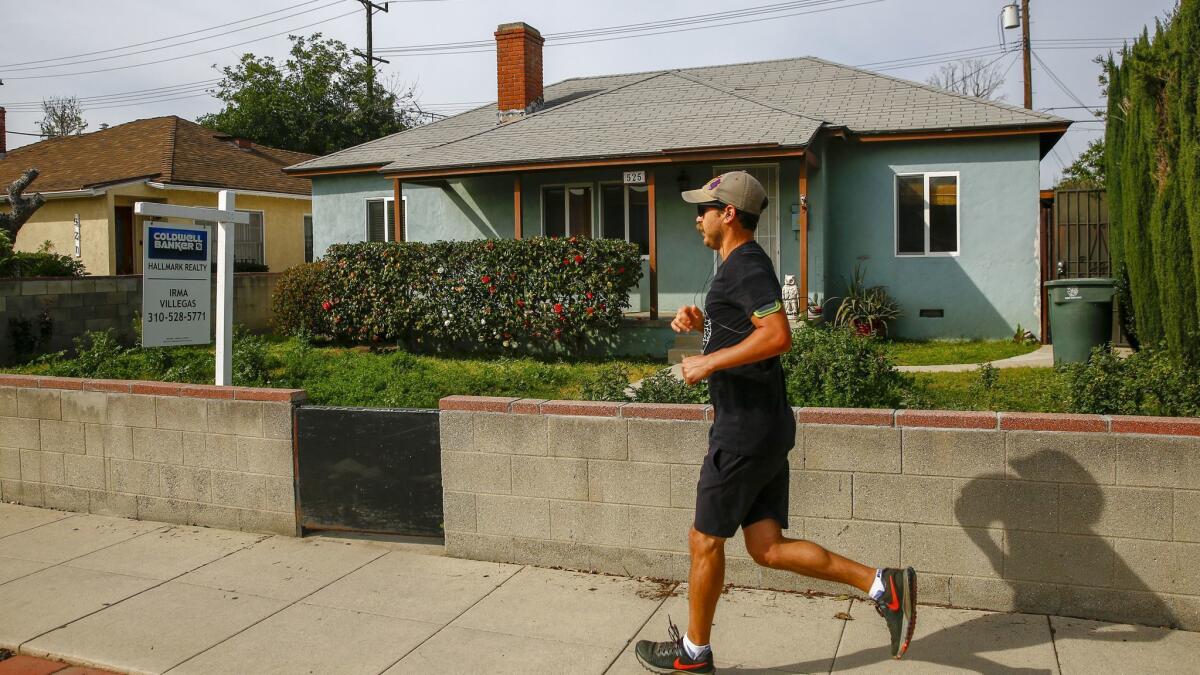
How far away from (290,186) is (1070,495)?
22.7 meters

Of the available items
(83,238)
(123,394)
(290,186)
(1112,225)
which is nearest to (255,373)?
(123,394)

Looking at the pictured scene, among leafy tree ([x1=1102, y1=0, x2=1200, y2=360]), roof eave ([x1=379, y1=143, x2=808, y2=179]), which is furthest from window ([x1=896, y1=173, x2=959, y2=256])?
leafy tree ([x1=1102, y1=0, x2=1200, y2=360])

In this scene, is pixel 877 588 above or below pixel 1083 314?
below

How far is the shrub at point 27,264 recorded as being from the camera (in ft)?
51.4

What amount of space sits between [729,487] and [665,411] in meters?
1.47

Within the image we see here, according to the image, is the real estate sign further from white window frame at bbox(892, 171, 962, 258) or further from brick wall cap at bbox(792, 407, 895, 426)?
white window frame at bbox(892, 171, 962, 258)

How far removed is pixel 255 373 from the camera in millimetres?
9766

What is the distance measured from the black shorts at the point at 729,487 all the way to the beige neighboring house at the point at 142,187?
64.5 ft

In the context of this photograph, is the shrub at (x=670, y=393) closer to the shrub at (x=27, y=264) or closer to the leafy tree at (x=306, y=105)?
the shrub at (x=27, y=264)

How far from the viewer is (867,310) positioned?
1483cm

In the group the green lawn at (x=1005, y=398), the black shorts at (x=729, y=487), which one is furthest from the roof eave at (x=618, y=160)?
the black shorts at (x=729, y=487)

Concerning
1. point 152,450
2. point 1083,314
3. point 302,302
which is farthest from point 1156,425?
point 302,302

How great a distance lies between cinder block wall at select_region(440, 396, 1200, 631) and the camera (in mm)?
4535

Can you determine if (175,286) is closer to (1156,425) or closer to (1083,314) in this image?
(1156,425)
